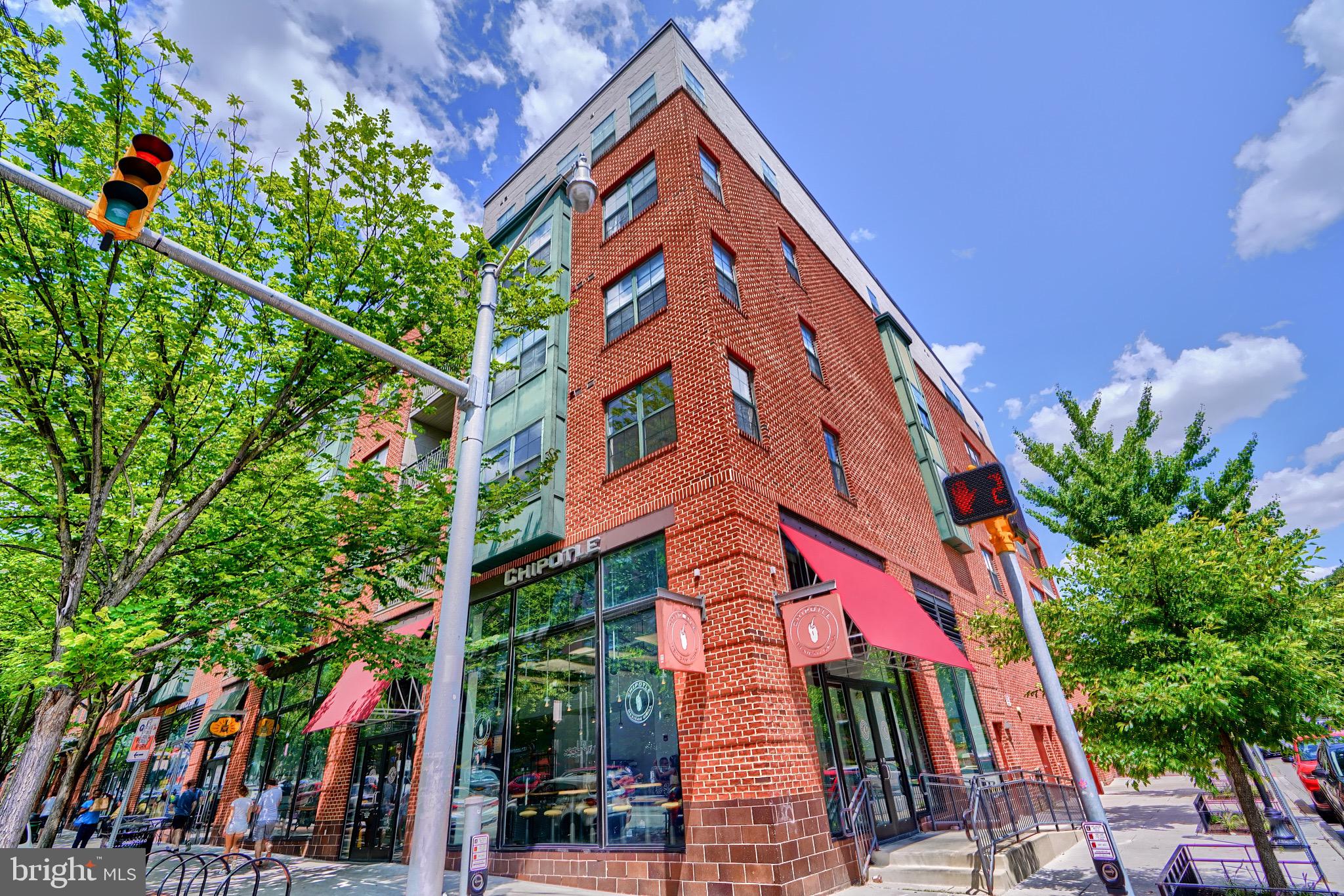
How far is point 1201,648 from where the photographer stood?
7266 millimetres

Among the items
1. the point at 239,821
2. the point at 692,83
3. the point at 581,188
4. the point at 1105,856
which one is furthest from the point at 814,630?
the point at 692,83

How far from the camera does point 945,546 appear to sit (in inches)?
769

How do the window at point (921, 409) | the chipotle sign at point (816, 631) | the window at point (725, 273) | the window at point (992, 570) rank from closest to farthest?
the chipotle sign at point (816, 631) → the window at point (725, 273) → the window at point (992, 570) → the window at point (921, 409)

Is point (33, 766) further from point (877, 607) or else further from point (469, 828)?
point (877, 607)

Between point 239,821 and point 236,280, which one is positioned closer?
point 236,280

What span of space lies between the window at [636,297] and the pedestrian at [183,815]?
19.9 meters

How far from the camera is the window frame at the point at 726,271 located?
12.9m

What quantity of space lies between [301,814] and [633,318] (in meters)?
15.5

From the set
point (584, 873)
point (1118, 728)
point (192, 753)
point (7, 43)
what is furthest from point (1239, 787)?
point (192, 753)

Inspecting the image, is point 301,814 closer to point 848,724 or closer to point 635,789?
point 635,789

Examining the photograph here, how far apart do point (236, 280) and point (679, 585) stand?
694cm

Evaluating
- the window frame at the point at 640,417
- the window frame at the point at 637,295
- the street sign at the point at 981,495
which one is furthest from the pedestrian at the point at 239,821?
the street sign at the point at 981,495

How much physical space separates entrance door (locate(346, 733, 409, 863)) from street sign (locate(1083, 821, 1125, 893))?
1340cm

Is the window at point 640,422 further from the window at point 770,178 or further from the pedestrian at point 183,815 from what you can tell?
the pedestrian at point 183,815
